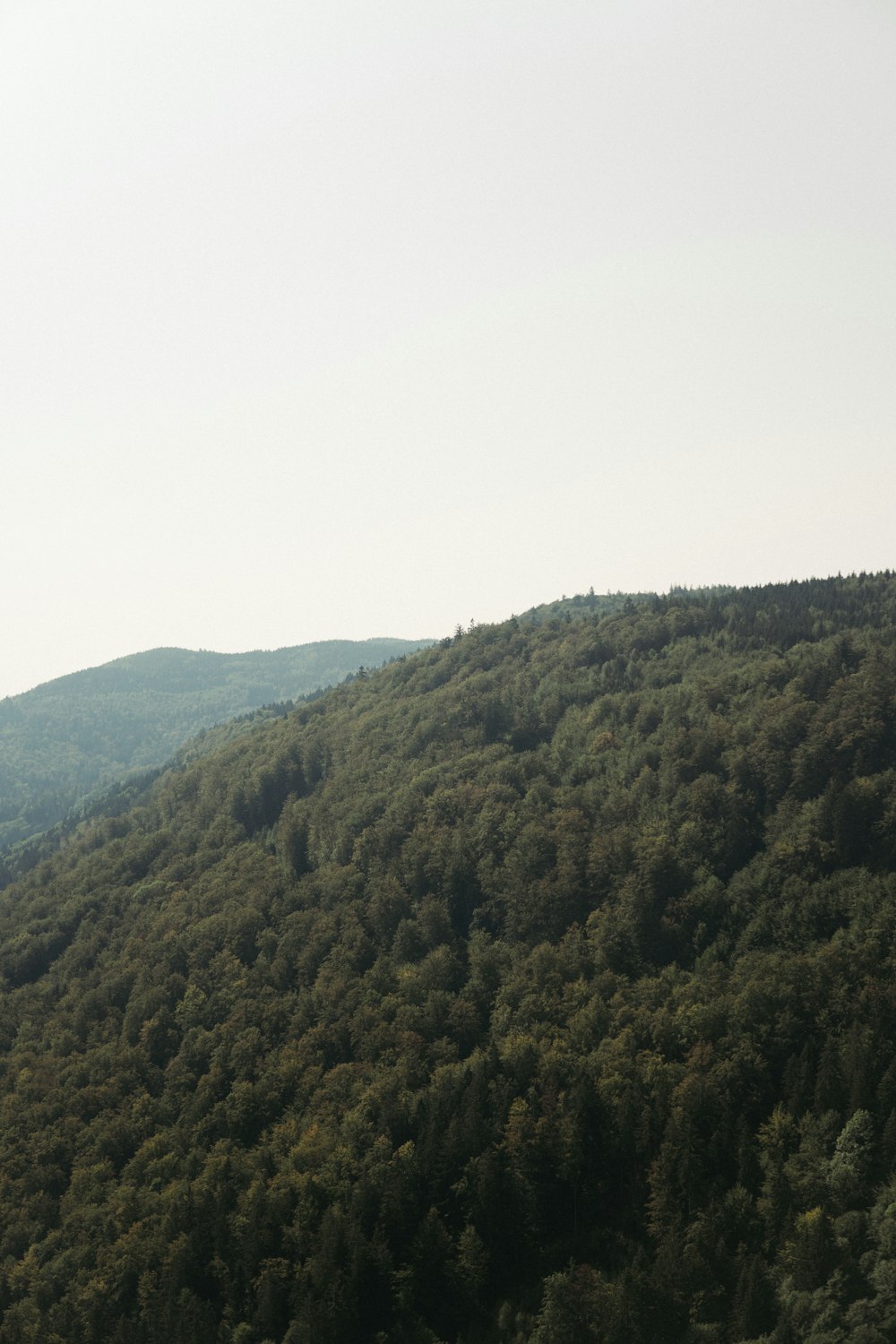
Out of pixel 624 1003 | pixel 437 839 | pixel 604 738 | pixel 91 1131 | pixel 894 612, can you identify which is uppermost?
pixel 894 612

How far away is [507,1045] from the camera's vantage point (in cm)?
11050

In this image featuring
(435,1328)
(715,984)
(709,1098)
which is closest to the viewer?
(435,1328)

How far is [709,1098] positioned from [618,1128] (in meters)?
9.84

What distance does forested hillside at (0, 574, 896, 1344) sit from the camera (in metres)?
84.3

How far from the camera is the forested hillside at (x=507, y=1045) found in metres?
84.3

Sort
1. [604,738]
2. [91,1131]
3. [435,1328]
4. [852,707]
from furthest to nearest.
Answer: [604,738], [852,707], [91,1131], [435,1328]

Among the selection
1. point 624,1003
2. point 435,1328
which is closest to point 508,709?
point 624,1003

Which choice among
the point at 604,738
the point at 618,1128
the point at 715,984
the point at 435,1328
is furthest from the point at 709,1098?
the point at 604,738

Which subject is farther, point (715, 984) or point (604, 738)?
point (604, 738)

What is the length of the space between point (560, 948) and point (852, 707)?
52649 mm

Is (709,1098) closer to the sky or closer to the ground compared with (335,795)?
closer to the ground

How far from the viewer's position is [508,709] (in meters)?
193

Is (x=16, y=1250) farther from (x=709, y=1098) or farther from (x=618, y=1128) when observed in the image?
(x=709, y=1098)

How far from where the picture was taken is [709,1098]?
91625 millimetres
